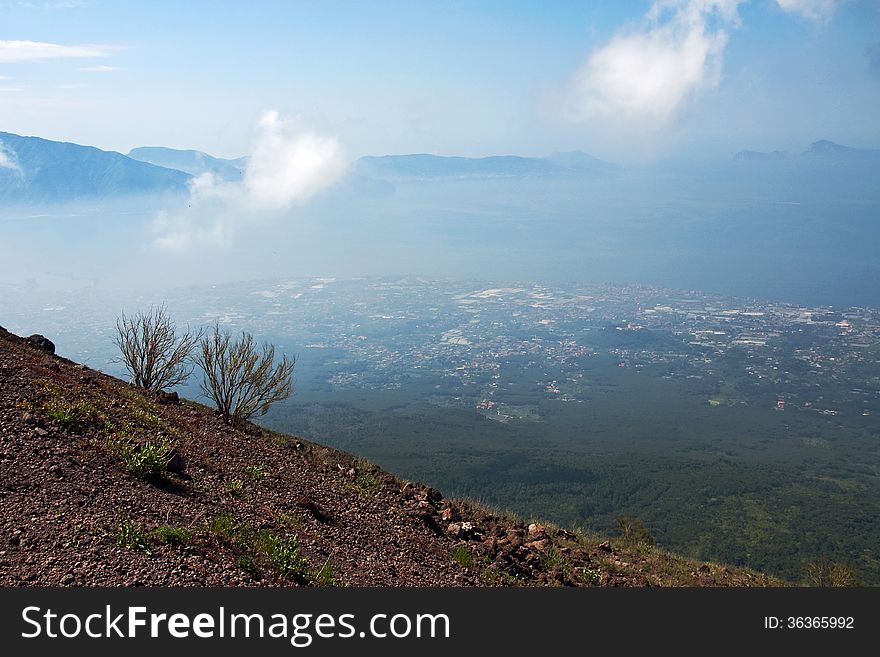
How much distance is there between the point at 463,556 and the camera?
10.5 metres

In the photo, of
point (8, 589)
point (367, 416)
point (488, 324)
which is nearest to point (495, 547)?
point (8, 589)

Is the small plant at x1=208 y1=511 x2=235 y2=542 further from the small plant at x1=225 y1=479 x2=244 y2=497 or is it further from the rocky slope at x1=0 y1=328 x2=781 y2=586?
the small plant at x1=225 y1=479 x2=244 y2=497

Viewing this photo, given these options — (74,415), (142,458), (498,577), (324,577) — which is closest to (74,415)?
(74,415)

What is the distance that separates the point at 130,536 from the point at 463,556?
17.5 feet

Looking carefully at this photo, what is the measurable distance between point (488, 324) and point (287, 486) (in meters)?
144

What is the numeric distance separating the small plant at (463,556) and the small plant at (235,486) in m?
3.91

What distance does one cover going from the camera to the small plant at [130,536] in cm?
744

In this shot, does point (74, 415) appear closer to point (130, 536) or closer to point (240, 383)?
point (130, 536)

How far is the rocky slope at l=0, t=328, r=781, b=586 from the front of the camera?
7.38 meters

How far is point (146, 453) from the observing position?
9.87 metres

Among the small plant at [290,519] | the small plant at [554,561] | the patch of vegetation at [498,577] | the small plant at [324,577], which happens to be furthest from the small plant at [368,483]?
the small plant at [324,577]

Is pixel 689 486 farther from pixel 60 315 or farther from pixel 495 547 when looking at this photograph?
pixel 60 315

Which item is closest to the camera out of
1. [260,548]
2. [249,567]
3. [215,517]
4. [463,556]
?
[249,567]

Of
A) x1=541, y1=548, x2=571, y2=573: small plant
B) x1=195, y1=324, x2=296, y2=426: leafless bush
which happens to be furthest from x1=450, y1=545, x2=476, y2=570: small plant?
x1=195, y1=324, x2=296, y2=426: leafless bush
